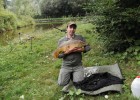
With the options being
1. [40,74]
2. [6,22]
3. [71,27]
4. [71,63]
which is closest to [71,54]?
[71,63]

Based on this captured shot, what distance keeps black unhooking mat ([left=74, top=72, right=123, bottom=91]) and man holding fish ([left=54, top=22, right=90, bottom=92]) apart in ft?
0.68

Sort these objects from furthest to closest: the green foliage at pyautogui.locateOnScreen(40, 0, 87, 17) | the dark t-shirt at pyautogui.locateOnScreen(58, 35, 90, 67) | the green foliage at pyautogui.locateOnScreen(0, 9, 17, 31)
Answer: the green foliage at pyautogui.locateOnScreen(40, 0, 87, 17), the green foliage at pyautogui.locateOnScreen(0, 9, 17, 31), the dark t-shirt at pyautogui.locateOnScreen(58, 35, 90, 67)

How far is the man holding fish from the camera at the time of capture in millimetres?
6773

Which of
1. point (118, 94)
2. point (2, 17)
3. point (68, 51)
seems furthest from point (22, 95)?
point (2, 17)

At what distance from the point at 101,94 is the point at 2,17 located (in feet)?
107

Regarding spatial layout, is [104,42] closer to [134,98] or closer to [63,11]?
[134,98]

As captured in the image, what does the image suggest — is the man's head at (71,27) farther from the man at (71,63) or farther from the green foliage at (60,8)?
the green foliage at (60,8)

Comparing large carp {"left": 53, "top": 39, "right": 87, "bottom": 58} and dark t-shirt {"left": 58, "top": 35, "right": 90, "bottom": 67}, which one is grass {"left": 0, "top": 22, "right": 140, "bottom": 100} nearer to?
dark t-shirt {"left": 58, "top": 35, "right": 90, "bottom": 67}

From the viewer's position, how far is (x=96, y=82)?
6.50 m

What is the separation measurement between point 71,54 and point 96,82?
36.2 inches

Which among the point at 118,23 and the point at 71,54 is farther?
the point at 118,23

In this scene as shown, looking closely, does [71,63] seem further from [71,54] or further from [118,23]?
[118,23]

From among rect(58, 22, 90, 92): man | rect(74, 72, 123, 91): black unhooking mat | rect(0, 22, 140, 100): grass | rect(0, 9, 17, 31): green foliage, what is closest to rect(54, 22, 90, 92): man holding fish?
rect(58, 22, 90, 92): man

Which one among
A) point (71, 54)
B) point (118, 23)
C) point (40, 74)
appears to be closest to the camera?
point (71, 54)
